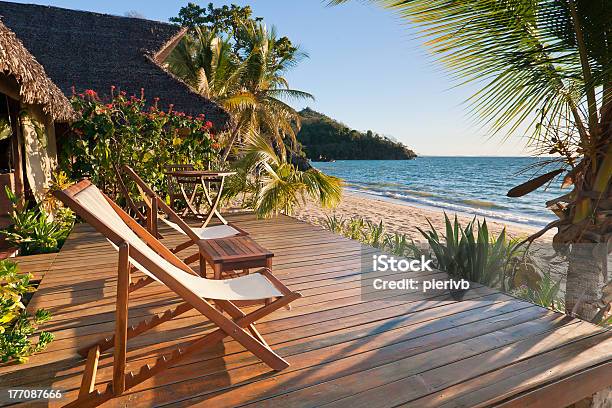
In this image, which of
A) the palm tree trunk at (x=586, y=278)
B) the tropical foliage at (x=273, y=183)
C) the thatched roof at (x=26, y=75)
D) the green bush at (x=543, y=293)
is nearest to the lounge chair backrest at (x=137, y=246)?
the palm tree trunk at (x=586, y=278)

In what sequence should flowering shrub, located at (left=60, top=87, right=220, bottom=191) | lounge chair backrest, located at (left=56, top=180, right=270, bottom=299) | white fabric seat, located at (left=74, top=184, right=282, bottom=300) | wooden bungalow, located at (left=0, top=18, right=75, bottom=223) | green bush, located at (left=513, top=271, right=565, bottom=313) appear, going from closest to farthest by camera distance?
1. lounge chair backrest, located at (left=56, top=180, right=270, bottom=299)
2. white fabric seat, located at (left=74, top=184, right=282, bottom=300)
3. green bush, located at (left=513, top=271, right=565, bottom=313)
4. wooden bungalow, located at (left=0, top=18, right=75, bottom=223)
5. flowering shrub, located at (left=60, top=87, right=220, bottom=191)

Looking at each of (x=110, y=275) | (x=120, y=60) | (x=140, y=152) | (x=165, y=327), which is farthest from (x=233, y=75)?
(x=165, y=327)

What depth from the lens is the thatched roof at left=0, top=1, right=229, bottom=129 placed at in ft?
29.4

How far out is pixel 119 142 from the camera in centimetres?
650

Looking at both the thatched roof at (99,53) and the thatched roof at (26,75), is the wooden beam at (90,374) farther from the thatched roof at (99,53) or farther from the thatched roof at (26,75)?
the thatched roof at (99,53)

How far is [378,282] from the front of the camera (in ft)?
11.3

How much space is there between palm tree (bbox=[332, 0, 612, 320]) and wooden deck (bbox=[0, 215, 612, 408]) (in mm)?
480

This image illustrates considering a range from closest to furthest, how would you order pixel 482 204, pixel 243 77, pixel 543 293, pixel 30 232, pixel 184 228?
pixel 184 228
pixel 543 293
pixel 30 232
pixel 243 77
pixel 482 204

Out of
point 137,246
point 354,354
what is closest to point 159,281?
point 137,246

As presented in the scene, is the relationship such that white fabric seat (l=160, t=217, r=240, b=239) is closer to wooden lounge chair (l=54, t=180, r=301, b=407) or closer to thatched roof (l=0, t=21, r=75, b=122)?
wooden lounge chair (l=54, t=180, r=301, b=407)

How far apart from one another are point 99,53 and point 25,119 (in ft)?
16.8

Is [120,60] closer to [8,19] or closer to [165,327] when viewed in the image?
[8,19]

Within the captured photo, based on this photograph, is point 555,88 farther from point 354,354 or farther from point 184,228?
point 184,228

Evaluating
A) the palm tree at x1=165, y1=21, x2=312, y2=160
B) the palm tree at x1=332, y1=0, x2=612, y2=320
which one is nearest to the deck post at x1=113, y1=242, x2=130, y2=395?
the palm tree at x1=332, y1=0, x2=612, y2=320
